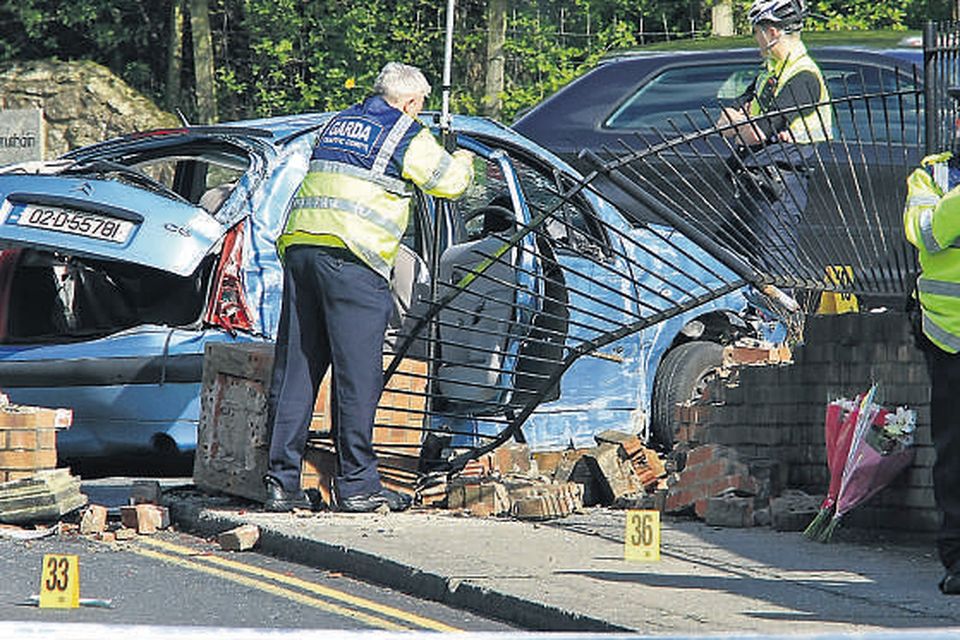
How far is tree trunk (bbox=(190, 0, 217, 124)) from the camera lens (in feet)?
79.6

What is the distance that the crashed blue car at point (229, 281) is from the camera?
9711 millimetres

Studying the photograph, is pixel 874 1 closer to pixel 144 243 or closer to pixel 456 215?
pixel 456 215

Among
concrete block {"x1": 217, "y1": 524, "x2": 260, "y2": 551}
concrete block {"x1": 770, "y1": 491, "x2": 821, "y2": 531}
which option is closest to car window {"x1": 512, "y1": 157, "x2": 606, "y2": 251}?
concrete block {"x1": 770, "y1": 491, "x2": 821, "y2": 531}

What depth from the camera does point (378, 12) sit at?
2445 cm

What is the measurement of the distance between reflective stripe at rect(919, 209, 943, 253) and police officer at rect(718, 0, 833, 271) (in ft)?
4.11

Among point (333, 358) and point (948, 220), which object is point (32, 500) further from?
point (948, 220)

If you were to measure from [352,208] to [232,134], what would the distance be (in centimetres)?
168

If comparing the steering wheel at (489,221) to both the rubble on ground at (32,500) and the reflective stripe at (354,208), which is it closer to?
the reflective stripe at (354,208)

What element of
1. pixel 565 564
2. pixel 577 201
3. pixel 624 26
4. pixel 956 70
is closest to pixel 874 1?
pixel 624 26

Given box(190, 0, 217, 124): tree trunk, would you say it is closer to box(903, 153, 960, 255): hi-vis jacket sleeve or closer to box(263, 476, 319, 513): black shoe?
box(263, 476, 319, 513): black shoe

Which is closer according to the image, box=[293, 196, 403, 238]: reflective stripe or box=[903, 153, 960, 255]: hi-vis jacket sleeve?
box=[903, 153, 960, 255]: hi-vis jacket sleeve

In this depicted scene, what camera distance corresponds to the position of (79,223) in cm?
966

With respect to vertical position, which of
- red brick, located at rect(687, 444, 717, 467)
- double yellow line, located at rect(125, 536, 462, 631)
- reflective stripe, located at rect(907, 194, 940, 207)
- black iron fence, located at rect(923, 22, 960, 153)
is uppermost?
black iron fence, located at rect(923, 22, 960, 153)

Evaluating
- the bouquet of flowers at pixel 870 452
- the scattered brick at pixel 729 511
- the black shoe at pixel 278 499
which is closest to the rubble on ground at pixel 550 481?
the scattered brick at pixel 729 511
